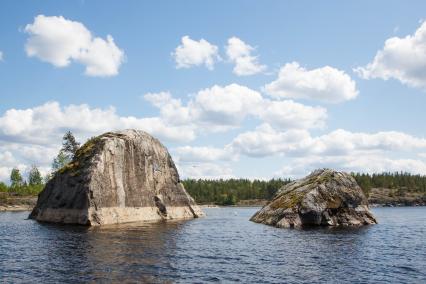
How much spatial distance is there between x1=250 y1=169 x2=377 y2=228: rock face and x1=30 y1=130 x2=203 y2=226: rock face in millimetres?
22436

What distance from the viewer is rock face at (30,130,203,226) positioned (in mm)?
67375

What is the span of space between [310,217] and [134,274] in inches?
1629

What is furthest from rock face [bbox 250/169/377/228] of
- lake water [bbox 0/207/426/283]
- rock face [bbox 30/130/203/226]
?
rock face [bbox 30/130/203/226]

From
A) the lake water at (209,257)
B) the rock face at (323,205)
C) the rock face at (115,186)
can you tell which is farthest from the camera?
the rock face at (115,186)

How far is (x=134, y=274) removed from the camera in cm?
2920

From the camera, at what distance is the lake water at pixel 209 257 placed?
29.0m

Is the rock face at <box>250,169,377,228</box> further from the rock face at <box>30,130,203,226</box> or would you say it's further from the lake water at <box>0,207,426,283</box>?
the rock face at <box>30,130,203,226</box>

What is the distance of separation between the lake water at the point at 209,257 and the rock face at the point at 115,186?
488 inches

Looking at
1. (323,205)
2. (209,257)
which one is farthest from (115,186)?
(209,257)

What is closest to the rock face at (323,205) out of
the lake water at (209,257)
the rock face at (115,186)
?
the lake water at (209,257)

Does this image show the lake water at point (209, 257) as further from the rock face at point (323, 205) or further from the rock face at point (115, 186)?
the rock face at point (115, 186)

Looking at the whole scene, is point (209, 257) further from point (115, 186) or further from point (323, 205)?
point (115, 186)

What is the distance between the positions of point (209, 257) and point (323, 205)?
33.4 meters

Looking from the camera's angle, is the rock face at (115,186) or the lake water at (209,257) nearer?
the lake water at (209,257)
